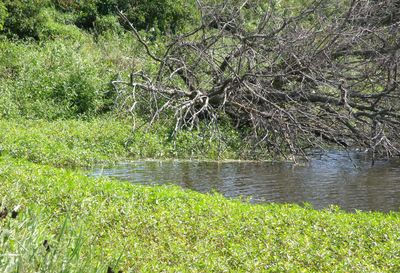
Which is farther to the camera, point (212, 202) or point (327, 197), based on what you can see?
point (327, 197)

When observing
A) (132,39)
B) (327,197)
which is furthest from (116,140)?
(132,39)

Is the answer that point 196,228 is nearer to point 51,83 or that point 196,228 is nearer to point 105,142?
point 105,142

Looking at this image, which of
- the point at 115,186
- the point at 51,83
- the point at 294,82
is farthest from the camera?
the point at 51,83

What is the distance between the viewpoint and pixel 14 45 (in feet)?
55.0

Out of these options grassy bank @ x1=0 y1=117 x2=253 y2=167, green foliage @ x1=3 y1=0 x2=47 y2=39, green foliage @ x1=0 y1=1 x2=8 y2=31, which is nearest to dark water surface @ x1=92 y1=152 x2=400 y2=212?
grassy bank @ x1=0 y1=117 x2=253 y2=167

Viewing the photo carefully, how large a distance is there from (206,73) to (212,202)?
6.27 meters

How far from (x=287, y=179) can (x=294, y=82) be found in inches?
133

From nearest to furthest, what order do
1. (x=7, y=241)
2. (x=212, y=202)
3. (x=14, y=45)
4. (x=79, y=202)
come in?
(x=7, y=241) < (x=79, y=202) < (x=212, y=202) < (x=14, y=45)

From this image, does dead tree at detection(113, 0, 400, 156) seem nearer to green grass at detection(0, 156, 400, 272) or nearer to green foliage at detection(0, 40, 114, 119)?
green foliage at detection(0, 40, 114, 119)

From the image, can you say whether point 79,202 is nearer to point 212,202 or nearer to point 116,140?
point 212,202

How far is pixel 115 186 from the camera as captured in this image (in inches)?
337

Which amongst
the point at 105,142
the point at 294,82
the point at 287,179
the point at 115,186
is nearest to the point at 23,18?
the point at 105,142

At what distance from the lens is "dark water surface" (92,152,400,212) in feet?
34.4

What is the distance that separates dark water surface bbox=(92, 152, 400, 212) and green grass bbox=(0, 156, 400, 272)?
1.47 metres
